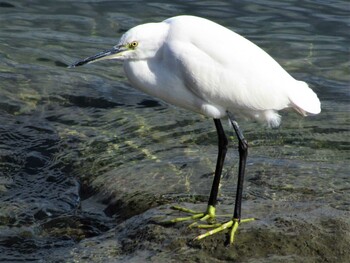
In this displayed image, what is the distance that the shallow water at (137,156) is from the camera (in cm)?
479

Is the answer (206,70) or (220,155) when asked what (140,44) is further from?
(220,155)

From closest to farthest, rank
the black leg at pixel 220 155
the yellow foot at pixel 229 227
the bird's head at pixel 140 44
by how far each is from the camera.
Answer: the yellow foot at pixel 229 227
the bird's head at pixel 140 44
the black leg at pixel 220 155

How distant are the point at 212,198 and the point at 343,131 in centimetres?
222

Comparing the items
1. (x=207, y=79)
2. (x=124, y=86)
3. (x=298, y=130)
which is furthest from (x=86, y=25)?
(x=207, y=79)

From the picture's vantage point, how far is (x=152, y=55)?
15.9 feet

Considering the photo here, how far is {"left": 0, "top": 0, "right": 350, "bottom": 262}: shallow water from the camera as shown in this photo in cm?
479

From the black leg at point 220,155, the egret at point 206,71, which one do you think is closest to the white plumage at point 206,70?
the egret at point 206,71

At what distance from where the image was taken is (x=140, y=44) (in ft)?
15.7

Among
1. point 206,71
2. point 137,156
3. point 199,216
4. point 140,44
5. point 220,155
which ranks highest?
point 140,44

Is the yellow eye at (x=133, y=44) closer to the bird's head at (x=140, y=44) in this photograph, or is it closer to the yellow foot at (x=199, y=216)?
the bird's head at (x=140, y=44)

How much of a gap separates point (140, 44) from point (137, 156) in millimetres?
1964

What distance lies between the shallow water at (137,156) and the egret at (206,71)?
424mm

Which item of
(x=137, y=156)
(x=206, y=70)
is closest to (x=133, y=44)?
(x=206, y=70)

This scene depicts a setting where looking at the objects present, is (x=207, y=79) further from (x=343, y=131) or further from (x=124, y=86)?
(x=124, y=86)
